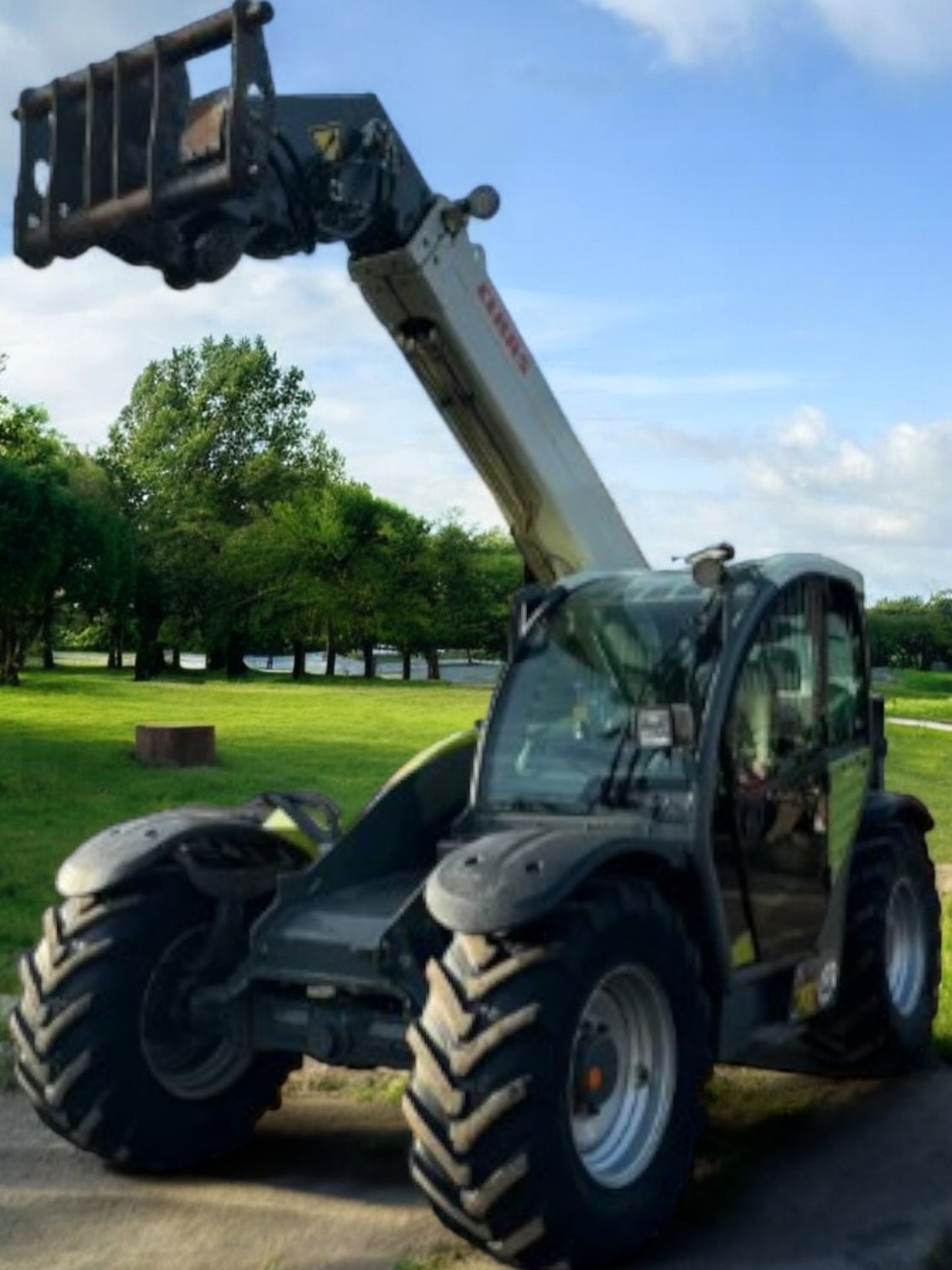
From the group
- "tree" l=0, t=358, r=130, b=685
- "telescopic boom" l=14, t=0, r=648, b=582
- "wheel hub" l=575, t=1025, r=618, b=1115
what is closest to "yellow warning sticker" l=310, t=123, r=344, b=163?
"telescopic boom" l=14, t=0, r=648, b=582

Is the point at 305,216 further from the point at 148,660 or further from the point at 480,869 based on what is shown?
the point at 148,660

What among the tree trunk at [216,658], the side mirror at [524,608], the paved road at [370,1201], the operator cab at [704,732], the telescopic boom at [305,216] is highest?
the telescopic boom at [305,216]

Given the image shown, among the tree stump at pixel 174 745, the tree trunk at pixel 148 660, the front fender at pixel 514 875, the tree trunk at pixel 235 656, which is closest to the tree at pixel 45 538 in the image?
the tree trunk at pixel 148 660

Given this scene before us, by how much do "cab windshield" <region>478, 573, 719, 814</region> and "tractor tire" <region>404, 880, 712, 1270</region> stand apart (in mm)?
705

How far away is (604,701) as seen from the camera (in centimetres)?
A: 675

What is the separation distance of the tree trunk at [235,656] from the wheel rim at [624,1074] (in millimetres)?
65920

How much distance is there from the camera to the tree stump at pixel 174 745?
22.9 metres

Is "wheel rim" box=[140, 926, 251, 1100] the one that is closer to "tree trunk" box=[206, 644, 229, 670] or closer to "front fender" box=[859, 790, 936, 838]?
"front fender" box=[859, 790, 936, 838]

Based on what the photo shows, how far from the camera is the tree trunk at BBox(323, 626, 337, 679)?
71062 millimetres

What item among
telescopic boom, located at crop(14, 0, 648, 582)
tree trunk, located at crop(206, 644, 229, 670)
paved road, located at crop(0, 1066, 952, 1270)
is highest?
telescopic boom, located at crop(14, 0, 648, 582)

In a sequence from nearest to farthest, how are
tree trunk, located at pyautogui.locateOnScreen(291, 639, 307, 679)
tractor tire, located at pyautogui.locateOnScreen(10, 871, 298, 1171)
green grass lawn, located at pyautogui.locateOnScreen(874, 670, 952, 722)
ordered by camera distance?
tractor tire, located at pyautogui.locateOnScreen(10, 871, 298, 1171) → green grass lawn, located at pyautogui.locateOnScreen(874, 670, 952, 722) → tree trunk, located at pyautogui.locateOnScreen(291, 639, 307, 679)

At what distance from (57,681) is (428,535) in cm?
2285

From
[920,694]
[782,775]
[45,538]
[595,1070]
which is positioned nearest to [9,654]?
[45,538]

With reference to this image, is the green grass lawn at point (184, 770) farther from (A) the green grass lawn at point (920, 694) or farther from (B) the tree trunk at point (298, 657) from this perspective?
(B) the tree trunk at point (298, 657)
